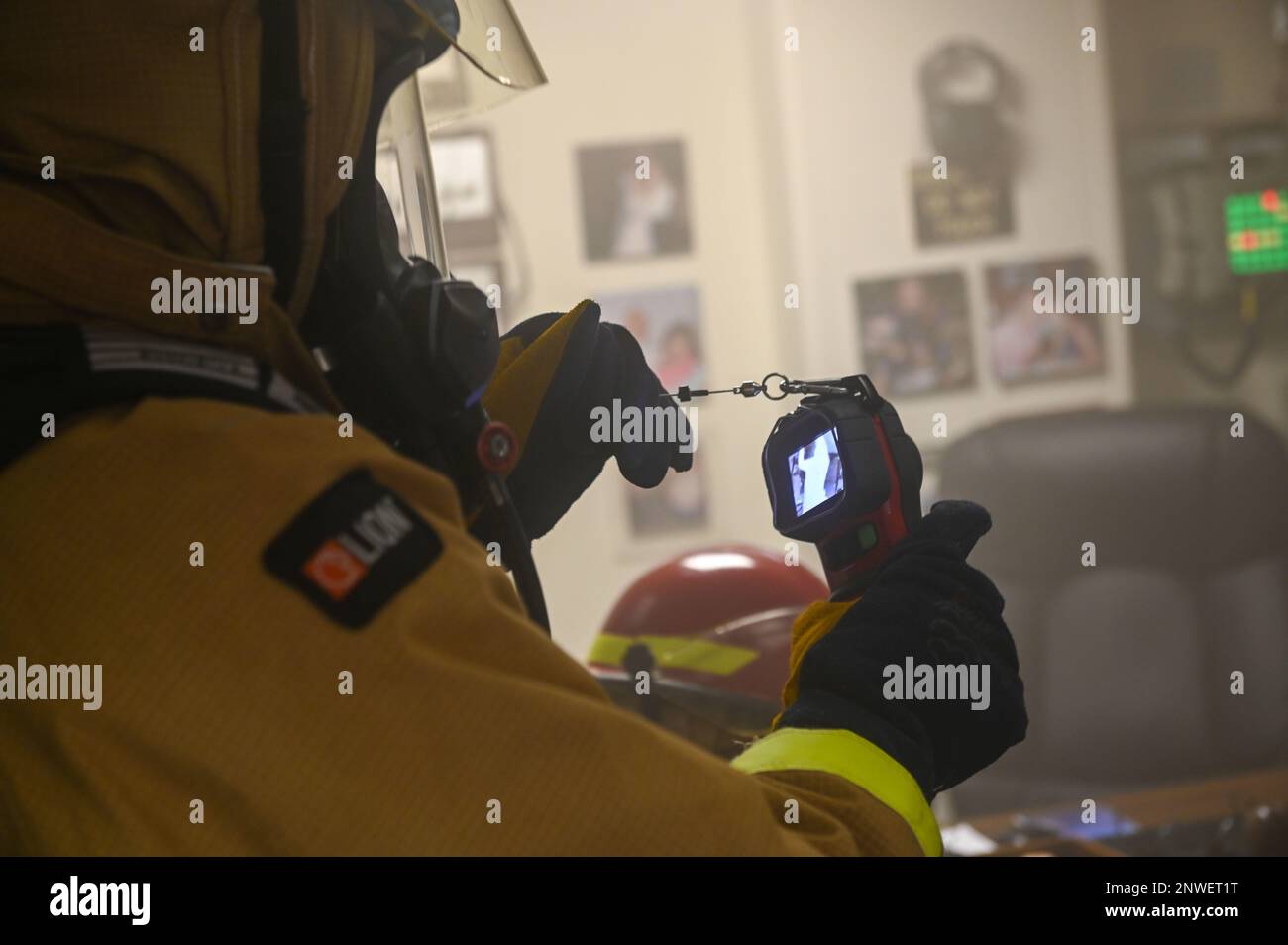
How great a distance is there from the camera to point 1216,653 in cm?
203

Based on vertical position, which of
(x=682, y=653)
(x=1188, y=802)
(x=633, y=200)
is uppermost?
(x=633, y=200)

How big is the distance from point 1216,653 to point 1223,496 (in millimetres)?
256

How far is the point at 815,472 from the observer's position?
643 mm

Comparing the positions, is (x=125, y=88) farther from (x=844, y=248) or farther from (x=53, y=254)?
(x=844, y=248)

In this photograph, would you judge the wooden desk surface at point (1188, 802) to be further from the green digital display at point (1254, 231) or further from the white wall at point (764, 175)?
the green digital display at point (1254, 231)

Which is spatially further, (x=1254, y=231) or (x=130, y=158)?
(x=1254, y=231)

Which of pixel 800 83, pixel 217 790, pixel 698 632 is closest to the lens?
pixel 217 790

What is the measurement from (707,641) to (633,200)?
1404mm

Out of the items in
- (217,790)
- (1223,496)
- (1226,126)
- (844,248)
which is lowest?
(1223,496)

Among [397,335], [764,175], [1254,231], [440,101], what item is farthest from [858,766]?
[1254,231]
